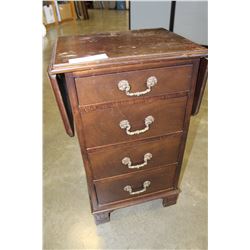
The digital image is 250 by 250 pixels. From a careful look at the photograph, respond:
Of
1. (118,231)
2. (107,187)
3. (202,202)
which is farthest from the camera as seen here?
(202,202)

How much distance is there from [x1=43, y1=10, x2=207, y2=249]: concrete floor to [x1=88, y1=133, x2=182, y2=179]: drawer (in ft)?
1.28

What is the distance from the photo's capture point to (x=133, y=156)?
3.07 ft

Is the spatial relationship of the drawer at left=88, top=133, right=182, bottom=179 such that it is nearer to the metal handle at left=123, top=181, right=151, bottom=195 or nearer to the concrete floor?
the metal handle at left=123, top=181, right=151, bottom=195

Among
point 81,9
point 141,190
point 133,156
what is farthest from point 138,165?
point 81,9

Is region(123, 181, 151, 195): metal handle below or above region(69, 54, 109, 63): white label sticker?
below

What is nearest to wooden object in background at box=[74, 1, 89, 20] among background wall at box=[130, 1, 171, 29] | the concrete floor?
background wall at box=[130, 1, 171, 29]

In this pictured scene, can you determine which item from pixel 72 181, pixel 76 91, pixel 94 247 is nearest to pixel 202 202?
pixel 94 247

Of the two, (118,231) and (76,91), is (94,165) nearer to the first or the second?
(76,91)

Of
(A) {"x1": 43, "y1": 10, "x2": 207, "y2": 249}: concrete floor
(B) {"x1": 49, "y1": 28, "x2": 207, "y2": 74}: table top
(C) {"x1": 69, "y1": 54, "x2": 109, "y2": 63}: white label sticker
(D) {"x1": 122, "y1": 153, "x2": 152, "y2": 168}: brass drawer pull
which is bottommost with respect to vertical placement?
(A) {"x1": 43, "y1": 10, "x2": 207, "y2": 249}: concrete floor

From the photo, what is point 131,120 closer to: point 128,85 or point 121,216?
point 128,85

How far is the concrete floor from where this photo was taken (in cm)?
109

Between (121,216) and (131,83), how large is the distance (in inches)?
33.5
